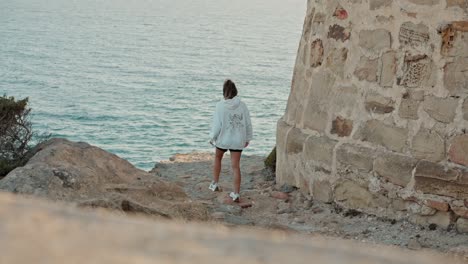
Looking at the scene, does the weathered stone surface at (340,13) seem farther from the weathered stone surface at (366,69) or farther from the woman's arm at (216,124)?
the woman's arm at (216,124)

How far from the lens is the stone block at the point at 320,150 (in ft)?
27.9

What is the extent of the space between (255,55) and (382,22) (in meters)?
41.2

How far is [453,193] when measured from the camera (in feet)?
24.2

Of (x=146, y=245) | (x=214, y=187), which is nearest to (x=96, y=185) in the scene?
(x=146, y=245)

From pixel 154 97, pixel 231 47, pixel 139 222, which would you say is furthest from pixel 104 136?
pixel 231 47

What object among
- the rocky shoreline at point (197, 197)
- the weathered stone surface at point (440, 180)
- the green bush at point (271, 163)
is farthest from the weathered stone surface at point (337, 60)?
the green bush at point (271, 163)

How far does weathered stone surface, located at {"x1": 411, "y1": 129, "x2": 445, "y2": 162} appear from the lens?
7.53 metres

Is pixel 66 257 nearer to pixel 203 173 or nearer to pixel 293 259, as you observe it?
pixel 293 259

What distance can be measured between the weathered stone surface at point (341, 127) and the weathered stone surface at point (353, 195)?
0.46m

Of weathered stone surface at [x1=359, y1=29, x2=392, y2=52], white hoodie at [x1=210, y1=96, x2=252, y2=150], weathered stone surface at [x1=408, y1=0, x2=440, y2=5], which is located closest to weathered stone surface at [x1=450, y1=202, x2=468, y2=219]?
weathered stone surface at [x1=359, y1=29, x2=392, y2=52]

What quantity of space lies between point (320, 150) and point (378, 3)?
1.53 meters

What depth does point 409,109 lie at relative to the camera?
7738 millimetres

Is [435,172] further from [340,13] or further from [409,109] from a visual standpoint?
[340,13]

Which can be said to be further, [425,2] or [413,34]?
[413,34]
